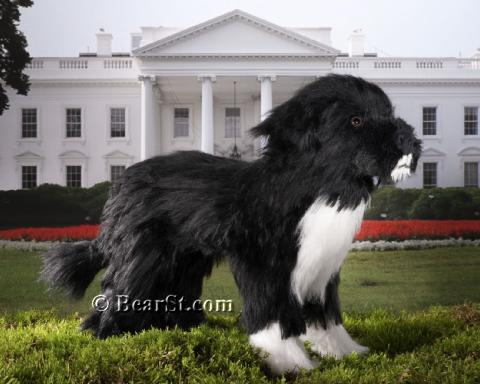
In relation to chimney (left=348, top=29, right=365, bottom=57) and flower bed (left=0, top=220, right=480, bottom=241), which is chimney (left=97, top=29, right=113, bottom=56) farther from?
flower bed (left=0, top=220, right=480, bottom=241)

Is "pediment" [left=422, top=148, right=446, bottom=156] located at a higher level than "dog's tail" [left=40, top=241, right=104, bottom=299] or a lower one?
higher

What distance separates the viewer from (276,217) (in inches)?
83.4

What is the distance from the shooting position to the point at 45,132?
5422mm

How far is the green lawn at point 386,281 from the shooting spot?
452cm

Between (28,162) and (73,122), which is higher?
(73,122)

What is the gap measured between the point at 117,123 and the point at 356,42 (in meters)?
2.95

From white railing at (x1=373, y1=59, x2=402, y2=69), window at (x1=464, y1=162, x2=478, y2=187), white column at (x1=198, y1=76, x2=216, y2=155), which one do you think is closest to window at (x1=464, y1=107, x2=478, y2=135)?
window at (x1=464, y1=162, x2=478, y2=187)

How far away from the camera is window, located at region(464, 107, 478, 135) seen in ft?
17.4

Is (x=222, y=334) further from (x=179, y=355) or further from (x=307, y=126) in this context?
(x=307, y=126)

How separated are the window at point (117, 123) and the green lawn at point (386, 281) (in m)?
1.86

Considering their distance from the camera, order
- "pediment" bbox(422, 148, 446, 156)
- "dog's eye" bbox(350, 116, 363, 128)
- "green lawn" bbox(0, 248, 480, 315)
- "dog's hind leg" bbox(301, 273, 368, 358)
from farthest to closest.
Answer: "pediment" bbox(422, 148, 446, 156) → "green lawn" bbox(0, 248, 480, 315) → "dog's hind leg" bbox(301, 273, 368, 358) → "dog's eye" bbox(350, 116, 363, 128)

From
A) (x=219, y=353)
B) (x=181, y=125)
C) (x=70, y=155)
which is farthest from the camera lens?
(x=181, y=125)

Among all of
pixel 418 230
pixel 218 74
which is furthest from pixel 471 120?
pixel 218 74

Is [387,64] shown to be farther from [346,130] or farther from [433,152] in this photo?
[346,130]
